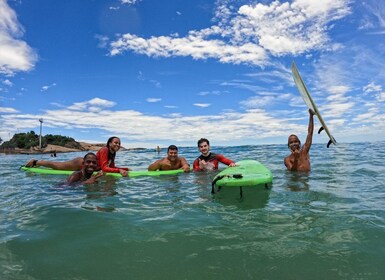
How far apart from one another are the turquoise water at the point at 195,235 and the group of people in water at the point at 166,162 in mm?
1310

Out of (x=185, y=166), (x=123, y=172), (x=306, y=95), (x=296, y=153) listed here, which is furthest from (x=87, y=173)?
(x=306, y=95)

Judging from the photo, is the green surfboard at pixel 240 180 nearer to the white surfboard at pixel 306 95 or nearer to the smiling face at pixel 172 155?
the white surfboard at pixel 306 95

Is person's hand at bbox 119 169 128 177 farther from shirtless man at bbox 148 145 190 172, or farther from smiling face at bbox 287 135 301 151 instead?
smiling face at bbox 287 135 301 151

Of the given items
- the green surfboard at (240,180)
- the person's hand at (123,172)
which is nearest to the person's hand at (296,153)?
the green surfboard at (240,180)

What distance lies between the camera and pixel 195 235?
337 cm

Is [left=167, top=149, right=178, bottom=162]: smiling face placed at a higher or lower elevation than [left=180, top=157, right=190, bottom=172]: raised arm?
higher

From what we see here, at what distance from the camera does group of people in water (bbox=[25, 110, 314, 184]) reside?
7060mm

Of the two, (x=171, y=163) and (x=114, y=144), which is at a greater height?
(x=114, y=144)

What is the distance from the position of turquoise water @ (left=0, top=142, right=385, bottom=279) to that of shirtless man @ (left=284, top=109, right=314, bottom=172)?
1990 mm

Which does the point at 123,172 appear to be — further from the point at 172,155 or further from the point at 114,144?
the point at 172,155

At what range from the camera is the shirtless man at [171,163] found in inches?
365

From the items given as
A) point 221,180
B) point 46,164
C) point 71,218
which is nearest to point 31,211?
point 71,218

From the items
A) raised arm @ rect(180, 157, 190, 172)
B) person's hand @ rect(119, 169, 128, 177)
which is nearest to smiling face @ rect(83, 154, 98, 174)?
person's hand @ rect(119, 169, 128, 177)

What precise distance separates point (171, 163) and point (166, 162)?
0.16 meters
